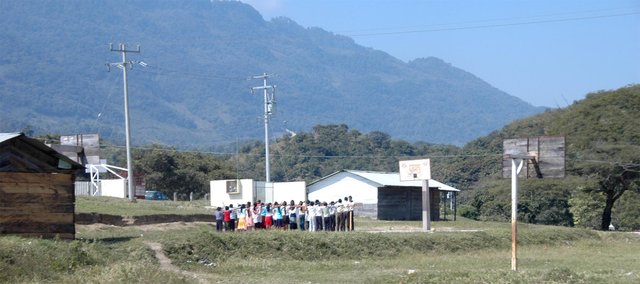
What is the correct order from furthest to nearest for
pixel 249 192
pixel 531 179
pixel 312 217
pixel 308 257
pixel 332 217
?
1. pixel 531 179
2. pixel 249 192
3. pixel 332 217
4. pixel 312 217
5. pixel 308 257

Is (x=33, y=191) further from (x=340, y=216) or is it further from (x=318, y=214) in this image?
(x=340, y=216)

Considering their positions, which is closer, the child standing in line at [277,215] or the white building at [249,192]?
the child standing in line at [277,215]

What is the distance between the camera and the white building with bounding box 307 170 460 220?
222 feet

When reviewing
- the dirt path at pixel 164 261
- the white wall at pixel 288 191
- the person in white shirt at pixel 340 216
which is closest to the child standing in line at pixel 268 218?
the person in white shirt at pixel 340 216

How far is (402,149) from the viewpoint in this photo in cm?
14575

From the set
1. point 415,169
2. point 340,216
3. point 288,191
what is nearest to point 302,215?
point 340,216

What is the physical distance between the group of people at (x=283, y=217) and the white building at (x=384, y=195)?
21390 millimetres

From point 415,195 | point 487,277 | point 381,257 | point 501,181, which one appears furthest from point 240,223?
point 501,181

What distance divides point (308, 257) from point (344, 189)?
3359 centimetres

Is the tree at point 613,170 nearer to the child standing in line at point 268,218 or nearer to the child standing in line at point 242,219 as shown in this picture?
the child standing in line at point 268,218

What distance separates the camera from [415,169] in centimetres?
4925

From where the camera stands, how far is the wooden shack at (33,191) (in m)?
31.5

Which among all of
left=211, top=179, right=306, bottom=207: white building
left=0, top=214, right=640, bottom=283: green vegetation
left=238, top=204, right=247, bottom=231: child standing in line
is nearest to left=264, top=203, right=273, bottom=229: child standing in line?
left=238, top=204, right=247, bottom=231: child standing in line

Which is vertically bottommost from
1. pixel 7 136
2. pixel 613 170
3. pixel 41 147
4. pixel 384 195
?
pixel 384 195
